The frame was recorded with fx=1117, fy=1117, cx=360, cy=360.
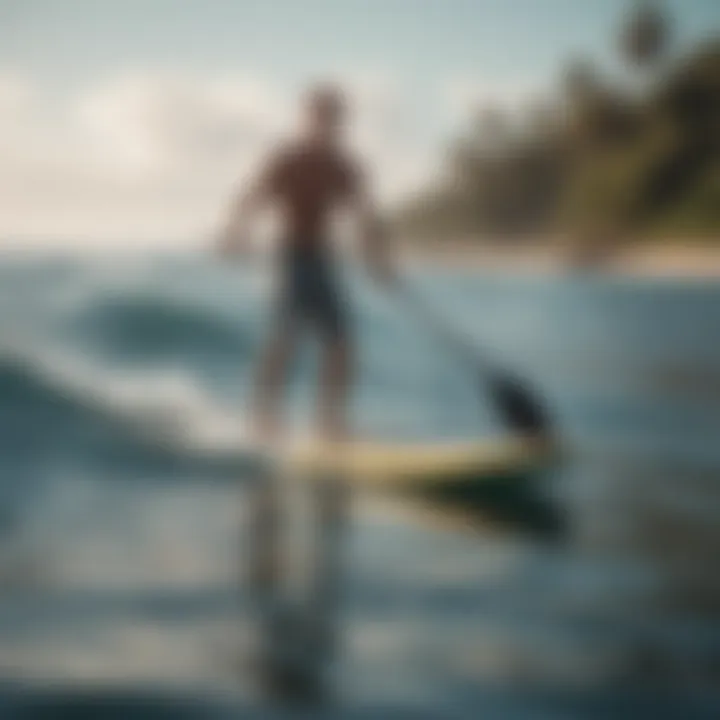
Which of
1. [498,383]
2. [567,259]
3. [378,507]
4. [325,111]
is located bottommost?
[378,507]

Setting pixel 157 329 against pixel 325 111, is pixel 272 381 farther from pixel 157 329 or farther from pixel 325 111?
pixel 325 111

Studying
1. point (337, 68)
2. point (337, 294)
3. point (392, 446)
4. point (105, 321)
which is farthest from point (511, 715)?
point (337, 68)

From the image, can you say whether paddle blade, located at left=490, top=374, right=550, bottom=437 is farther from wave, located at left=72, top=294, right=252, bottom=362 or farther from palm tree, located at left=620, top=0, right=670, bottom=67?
palm tree, located at left=620, top=0, right=670, bottom=67

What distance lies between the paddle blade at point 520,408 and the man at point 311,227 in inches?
6.1

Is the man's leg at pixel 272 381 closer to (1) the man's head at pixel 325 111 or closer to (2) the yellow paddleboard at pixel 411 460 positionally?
(2) the yellow paddleboard at pixel 411 460

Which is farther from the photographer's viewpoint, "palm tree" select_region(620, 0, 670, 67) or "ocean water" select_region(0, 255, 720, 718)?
"palm tree" select_region(620, 0, 670, 67)

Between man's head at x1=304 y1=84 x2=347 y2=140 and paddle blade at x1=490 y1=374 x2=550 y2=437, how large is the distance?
1.01 ft

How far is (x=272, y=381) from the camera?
112cm

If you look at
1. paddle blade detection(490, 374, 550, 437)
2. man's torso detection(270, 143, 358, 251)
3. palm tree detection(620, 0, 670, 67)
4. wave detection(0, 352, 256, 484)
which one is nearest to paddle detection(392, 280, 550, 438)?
paddle blade detection(490, 374, 550, 437)

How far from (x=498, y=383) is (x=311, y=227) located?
0.81 feet

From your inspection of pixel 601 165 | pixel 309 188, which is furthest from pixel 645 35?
pixel 309 188

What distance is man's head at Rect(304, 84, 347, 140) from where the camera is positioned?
1.13 m

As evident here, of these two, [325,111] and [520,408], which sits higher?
[325,111]

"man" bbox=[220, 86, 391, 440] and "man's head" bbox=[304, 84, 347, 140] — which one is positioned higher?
"man's head" bbox=[304, 84, 347, 140]
